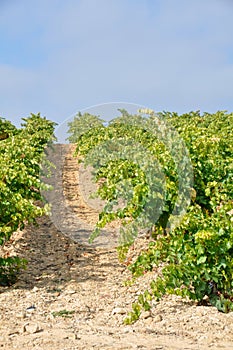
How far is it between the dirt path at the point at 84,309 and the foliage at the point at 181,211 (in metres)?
0.25

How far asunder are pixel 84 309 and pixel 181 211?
1.68 m

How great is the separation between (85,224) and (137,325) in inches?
246

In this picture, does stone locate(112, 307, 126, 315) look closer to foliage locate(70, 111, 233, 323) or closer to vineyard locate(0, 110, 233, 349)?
vineyard locate(0, 110, 233, 349)

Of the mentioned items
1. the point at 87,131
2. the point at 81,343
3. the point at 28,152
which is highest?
the point at 87,131

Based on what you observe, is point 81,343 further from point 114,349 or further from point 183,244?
point 183,244

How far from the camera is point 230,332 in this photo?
5148 millimetres

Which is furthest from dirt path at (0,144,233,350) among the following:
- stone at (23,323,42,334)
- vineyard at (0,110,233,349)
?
vineyard at (0,110,233,349)

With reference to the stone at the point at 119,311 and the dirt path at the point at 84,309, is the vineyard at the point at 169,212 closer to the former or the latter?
the stone at the point at 119,311

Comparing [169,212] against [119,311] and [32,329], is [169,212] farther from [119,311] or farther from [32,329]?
[32,329]

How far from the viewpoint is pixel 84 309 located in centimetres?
641

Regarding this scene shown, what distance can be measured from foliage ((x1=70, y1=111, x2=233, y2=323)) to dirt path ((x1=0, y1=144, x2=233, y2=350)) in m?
0.25

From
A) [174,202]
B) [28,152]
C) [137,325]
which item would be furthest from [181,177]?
[28,152]

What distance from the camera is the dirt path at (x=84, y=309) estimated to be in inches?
197

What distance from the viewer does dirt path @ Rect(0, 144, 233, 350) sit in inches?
197
